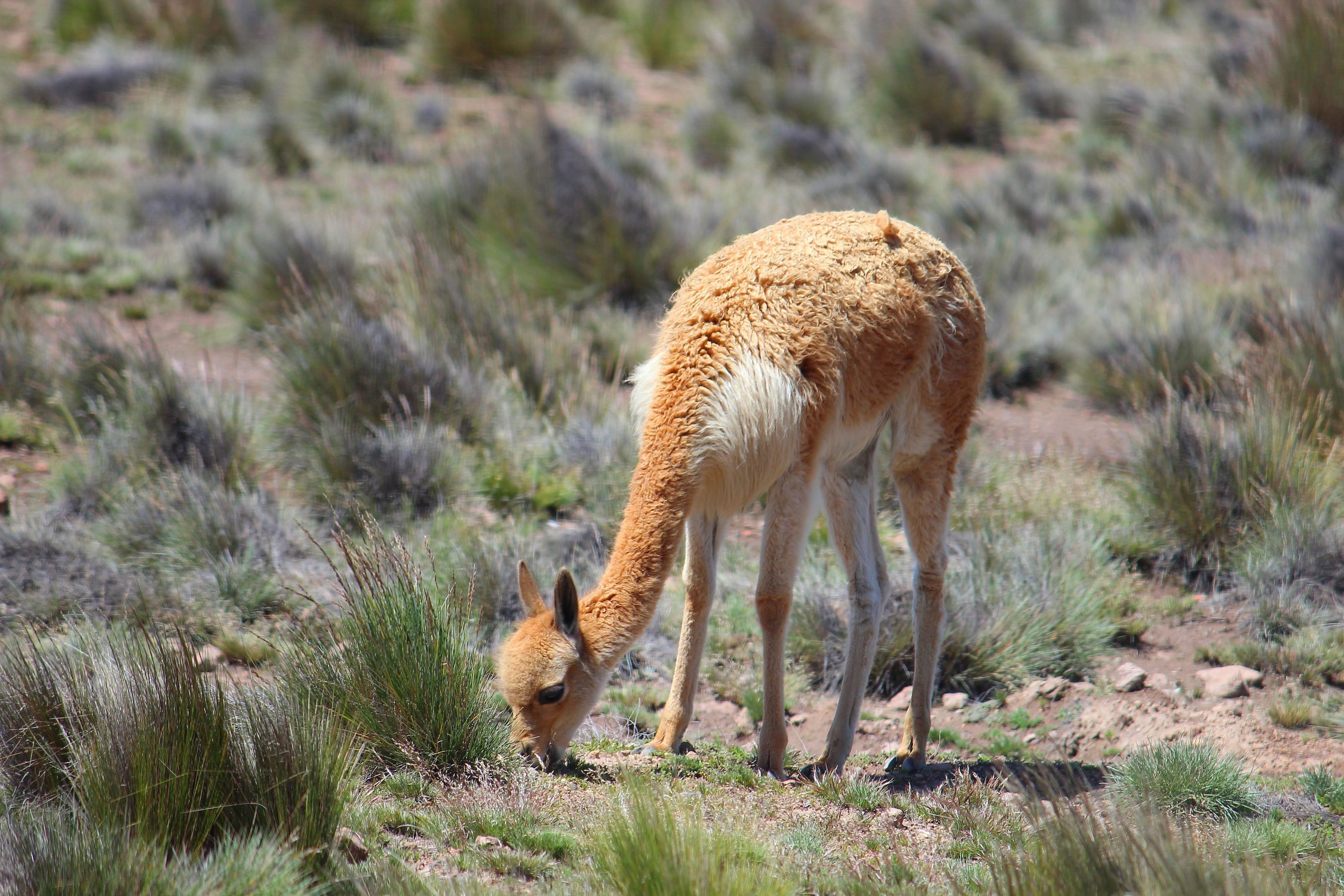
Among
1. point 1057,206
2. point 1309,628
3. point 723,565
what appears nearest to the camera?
point 1309,628

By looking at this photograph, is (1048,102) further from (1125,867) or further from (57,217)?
(1125,867)

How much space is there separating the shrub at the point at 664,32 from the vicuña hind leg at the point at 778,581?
50.6 ft

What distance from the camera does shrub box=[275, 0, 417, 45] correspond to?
17.4 meters

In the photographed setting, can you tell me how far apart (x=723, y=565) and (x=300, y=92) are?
1096 centimetres

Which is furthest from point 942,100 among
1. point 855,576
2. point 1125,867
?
point 1125,867

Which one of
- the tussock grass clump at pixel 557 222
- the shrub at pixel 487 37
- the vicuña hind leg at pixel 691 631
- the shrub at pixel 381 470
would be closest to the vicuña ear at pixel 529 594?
the vicuña hind leg at pixel 691 631

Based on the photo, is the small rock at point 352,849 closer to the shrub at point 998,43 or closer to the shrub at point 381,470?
the shrub at point 381,470

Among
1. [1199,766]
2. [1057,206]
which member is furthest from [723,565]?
[1057,206]

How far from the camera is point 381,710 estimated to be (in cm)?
389

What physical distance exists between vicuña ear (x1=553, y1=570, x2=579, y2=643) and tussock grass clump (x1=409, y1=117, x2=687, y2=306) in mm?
5718

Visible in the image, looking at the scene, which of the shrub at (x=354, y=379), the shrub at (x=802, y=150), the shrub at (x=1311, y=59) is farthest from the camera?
the shrub at (x=802, y=150)

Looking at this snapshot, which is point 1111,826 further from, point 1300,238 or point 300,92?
point 300,92

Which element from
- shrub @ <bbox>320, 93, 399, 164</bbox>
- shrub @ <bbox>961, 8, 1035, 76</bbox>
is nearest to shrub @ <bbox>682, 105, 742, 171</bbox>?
shrub @ <bbox>320, 93, 399, 164</bbox>

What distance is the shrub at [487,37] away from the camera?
1638 cm
